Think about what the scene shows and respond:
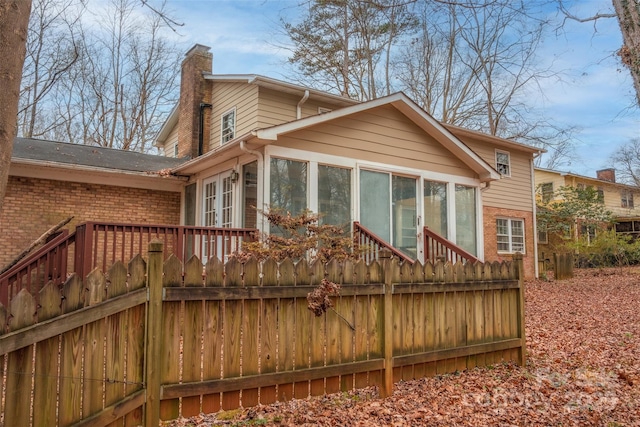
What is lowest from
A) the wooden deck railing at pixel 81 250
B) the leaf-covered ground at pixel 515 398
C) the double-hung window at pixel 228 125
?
the leaf-covered ground at pixel 515 398

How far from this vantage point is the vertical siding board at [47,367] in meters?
2.64

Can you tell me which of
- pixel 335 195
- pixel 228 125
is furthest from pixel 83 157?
pixel 335 195

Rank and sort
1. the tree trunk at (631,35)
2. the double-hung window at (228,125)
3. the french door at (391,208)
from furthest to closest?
the double-hung window at (228,125) < the french door at (391,208) < the tree trunk at (631,35)

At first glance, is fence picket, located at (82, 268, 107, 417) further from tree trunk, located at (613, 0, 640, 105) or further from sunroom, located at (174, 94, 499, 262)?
tree trunk, located at (613, 0, 640, 105)

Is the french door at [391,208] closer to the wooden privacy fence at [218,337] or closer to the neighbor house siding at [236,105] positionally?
the neighbor house siding at [236,105]

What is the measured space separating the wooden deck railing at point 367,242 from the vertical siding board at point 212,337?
454 cm

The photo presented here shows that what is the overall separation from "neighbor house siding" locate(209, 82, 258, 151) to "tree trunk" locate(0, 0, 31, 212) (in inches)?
334

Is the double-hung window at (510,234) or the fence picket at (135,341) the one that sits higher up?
the double-hung window at (510,234)

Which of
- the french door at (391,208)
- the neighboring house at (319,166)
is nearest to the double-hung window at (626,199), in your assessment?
the neighboring house at (319,166)

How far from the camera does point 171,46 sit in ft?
68.8

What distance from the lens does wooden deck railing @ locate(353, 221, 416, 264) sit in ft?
26.1

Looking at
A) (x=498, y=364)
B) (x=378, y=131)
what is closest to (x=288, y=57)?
(x=378, y=131)

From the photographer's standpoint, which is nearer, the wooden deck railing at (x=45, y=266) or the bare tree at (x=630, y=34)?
the bare tree at (x=630, y=34)

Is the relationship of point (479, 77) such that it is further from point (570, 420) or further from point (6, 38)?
point (6, 38)
